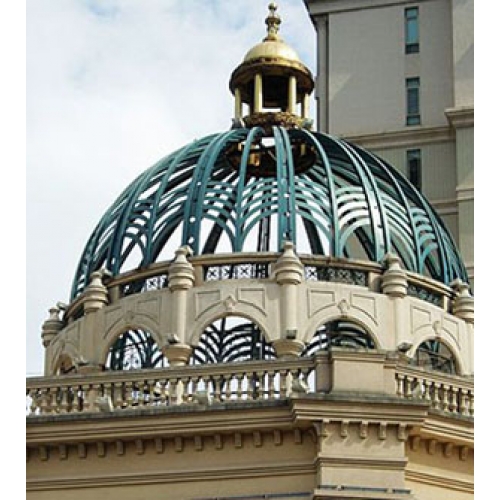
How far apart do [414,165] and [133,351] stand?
18.4 meters

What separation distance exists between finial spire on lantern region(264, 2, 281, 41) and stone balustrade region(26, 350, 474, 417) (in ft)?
32.7

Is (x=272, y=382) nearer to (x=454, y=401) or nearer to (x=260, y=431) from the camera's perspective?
(x=260, y=431)

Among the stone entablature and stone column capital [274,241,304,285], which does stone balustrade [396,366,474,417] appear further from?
stone column capital [274,241,304,285]

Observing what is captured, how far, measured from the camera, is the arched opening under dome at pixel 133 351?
1085 inches

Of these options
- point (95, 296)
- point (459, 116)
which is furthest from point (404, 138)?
point (95, 296)

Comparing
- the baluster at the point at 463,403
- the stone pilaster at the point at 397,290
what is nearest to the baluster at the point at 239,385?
the baluster at the point at 463,403

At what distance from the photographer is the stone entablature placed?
85.4 ft

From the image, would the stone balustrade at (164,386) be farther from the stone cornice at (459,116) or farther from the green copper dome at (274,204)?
the stone cornice at (459,116)

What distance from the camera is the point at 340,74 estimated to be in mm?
46562

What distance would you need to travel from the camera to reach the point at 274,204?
90.0 feet

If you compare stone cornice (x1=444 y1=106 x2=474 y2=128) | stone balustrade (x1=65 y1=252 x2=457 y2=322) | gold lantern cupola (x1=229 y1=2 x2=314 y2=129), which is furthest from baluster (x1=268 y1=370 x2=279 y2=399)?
stone cornice (x1=444 y1=106 x2=474 y2=128)

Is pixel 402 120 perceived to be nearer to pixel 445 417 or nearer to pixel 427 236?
pixel 427 236
